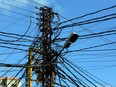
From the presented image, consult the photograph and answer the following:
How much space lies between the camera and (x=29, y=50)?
2538 cm

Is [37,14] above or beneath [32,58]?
above

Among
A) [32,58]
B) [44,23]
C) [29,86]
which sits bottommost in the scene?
[29,86]

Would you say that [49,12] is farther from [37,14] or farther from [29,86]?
[29,86]

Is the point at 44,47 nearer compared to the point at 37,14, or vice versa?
the point at 44,47

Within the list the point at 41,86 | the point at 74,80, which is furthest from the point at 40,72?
the point at 74,80

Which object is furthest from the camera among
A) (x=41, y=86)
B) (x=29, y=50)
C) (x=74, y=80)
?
(x=29, y=50)

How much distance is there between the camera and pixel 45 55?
23188 millimetres

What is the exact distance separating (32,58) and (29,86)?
7.69ft

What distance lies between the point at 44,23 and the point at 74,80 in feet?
14.7

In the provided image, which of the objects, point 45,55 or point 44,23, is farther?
point 44,23

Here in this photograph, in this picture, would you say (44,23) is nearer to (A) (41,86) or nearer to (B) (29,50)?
(B) (29,50)

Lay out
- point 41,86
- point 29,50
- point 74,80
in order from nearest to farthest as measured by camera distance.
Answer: point 74,80, point 41,86, point 29,50

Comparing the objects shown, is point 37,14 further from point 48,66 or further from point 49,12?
point 48,66

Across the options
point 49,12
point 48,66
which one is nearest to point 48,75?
point 48,66
